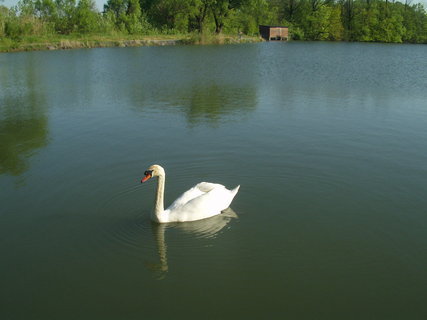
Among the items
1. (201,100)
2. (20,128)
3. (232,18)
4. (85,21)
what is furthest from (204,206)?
(232,18)

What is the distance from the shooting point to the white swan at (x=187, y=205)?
23.6ft

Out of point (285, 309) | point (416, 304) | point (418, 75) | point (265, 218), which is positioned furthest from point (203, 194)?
point (418, 75)

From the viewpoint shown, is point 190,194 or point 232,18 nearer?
point 190,194

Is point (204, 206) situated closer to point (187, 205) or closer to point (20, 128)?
point (187, 205)

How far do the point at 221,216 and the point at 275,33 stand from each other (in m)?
70.3

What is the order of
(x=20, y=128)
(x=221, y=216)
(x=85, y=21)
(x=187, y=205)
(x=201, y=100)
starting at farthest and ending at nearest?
(x=85, y=21) < (x=201, y=100) < (x=20, y=128) < (x=221, y=216) < (x=187, y=205)

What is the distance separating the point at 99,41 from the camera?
50.6 metres

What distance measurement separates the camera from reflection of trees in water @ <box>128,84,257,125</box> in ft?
49.8

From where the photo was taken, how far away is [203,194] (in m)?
7.57

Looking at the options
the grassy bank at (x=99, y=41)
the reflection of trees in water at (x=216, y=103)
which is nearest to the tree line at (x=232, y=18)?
the grassy bank at (x=99, y=41)

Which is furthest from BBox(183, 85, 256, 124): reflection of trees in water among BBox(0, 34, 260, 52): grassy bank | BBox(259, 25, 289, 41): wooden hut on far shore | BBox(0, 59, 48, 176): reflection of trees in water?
BBox(259, 25, 289, 41): wooden hut on far shore

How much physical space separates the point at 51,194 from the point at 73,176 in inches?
37.8

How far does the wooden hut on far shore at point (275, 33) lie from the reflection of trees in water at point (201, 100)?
2159 inches

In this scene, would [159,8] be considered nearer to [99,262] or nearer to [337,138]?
[337,138]
